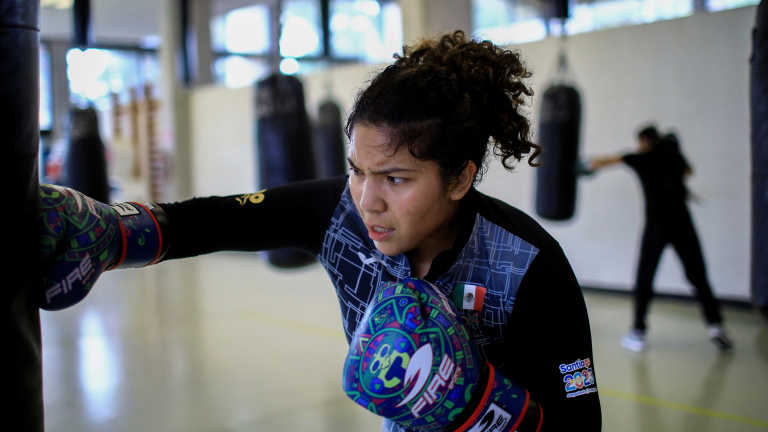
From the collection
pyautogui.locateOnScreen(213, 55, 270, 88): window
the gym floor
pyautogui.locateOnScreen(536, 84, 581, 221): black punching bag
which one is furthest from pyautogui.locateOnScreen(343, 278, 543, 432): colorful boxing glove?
pyautogui.locateOnScreen(213, 55, 270, 88): window

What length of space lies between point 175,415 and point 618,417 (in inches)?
70.5

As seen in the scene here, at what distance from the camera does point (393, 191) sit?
981 mm

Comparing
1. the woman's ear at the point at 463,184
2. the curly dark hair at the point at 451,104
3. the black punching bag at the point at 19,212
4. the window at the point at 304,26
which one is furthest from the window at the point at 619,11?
the black punching bag at the point at 19,212

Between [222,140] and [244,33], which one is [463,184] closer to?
[222,140]

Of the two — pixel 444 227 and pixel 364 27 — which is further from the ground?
pixel 364 27

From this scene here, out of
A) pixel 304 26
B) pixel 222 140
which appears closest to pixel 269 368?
pixel 222 140

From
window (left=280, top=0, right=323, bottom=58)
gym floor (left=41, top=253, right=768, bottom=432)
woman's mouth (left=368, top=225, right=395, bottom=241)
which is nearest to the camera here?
woman's mouth (left=368, top=225, right=395, bottom=241)

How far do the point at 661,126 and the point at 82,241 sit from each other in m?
4.14

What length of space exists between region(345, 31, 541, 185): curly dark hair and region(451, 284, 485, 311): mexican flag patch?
0.19 metres

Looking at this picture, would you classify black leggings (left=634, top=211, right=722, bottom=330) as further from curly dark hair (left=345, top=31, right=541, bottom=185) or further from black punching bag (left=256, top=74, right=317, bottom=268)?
curly dark hair (left=345, top=31, right=541, bottom=185)

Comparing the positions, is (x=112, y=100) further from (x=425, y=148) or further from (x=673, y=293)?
(x=425, y=148)

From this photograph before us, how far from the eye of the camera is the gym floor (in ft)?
7.94

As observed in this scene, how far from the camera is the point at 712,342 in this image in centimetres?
332

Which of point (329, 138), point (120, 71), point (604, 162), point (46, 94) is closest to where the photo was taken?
point (604, 162)
